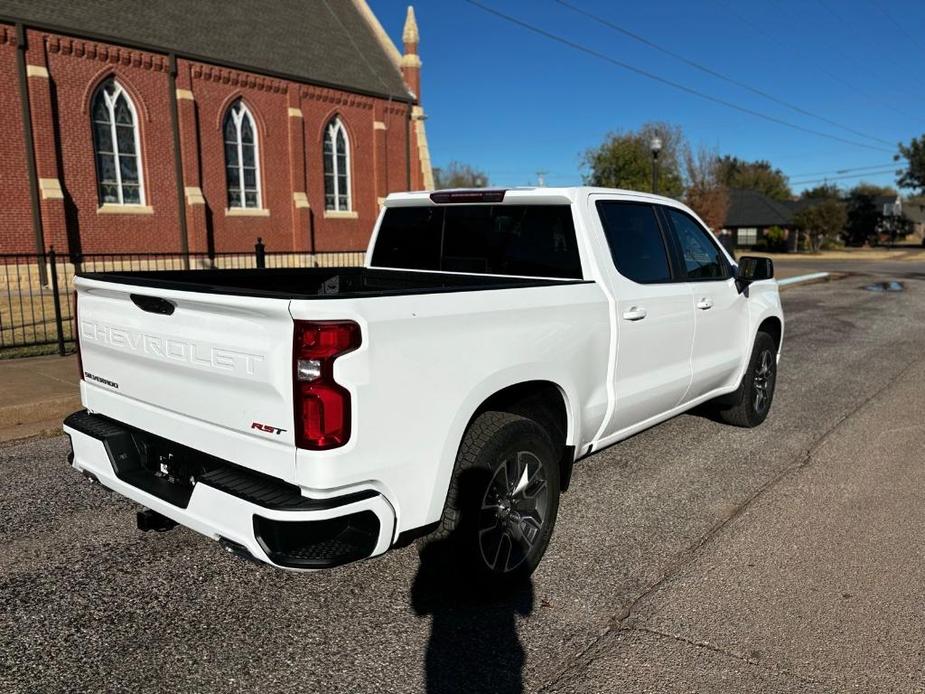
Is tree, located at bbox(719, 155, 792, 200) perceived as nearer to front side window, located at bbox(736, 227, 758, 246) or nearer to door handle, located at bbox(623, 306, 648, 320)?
front side window, located at bbox(736, 227, 758, 246)

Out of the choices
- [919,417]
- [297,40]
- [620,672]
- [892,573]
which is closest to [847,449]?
[919,417]

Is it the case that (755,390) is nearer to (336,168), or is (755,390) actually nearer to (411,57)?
(336,168)

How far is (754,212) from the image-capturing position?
2571 inches

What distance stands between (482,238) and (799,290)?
2028cm

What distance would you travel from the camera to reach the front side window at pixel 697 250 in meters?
5.20

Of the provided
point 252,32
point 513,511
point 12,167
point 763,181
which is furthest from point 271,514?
point 763,181

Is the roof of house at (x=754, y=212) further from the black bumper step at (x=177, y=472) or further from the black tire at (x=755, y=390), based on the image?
the black bumper step at (x=177, y=472)

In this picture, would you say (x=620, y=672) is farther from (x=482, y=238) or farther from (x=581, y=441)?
(x=482, y=238)

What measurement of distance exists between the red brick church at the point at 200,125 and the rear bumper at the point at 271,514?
63.7ft

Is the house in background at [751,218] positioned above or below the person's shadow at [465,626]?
above

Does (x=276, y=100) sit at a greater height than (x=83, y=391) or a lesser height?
greater

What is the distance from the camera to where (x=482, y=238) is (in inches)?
186

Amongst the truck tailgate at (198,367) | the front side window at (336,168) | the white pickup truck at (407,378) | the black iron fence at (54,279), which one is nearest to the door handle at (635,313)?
the white pickup truck at (407,378)

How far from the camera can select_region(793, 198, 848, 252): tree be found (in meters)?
57.2
